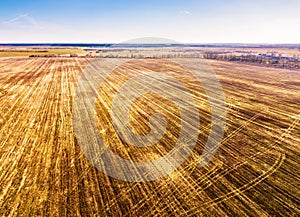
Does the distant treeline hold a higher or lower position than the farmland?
lower

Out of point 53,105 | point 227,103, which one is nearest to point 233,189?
point 227,103

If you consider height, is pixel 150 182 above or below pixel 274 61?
above

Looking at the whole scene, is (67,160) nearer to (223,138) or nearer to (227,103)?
(223,138)

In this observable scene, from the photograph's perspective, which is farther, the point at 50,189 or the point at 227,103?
the point at 227,103

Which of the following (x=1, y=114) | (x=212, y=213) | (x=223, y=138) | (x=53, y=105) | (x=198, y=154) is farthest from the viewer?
(x=53, y=105)

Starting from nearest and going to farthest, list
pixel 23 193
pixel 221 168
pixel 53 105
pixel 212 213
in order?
pixel 212 213, pixel 23 193, pixel 221 168, pixel 53 105

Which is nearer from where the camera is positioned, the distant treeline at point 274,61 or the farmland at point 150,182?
the farmland at point 150,182

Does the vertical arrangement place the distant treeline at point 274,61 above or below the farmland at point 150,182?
below

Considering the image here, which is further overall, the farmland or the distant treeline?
the distant treeline

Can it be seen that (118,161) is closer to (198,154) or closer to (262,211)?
(198,154)

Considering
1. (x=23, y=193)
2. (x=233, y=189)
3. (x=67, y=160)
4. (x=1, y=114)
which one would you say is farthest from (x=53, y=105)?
(x=233, y=189)

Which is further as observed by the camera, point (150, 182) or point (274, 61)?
point (274, 61)
